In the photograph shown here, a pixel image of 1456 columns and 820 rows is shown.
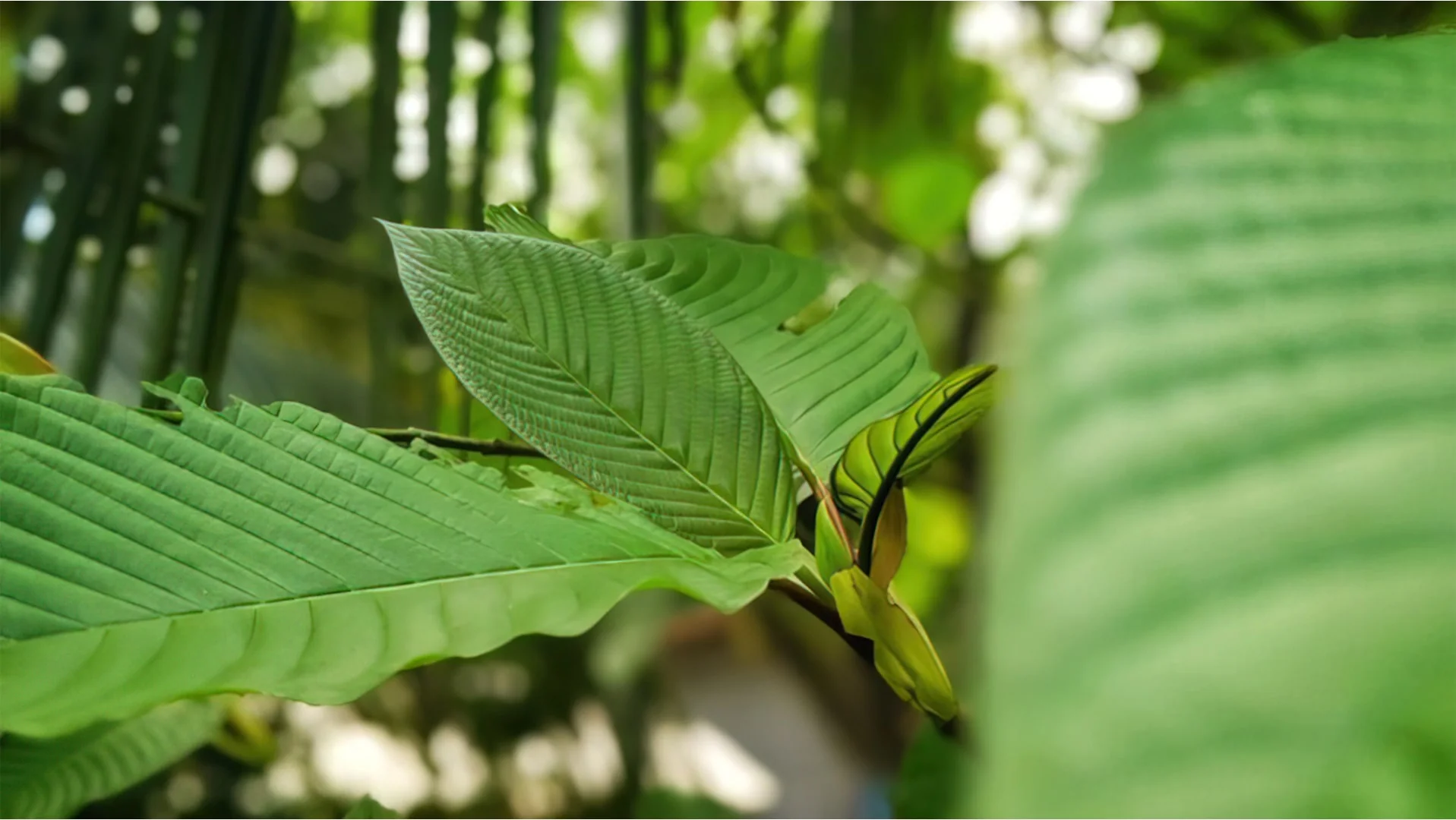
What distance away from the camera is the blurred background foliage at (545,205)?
0.41m

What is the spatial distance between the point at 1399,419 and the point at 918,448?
0.11 metres

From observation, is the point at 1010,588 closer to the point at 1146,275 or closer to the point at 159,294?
the point at 1146,275

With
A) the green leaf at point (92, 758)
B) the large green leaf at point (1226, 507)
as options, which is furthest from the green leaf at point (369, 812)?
the large green leaf at point (1226, 507)

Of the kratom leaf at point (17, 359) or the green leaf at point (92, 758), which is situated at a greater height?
the kratom leaf at point (17, 359)

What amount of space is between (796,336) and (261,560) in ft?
0.38

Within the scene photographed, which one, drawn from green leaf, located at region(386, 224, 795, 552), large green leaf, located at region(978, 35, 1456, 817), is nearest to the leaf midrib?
green leaf, located at region(386, 224, 795, 552)

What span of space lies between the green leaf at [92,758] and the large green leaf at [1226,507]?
0.25 m

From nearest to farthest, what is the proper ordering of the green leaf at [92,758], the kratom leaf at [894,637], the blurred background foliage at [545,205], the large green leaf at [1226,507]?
the large green leaf at [1226,507] < the kratom leaf at [894,637] < the green leaf at [92,758] < the blurred background foliage at [545,205]

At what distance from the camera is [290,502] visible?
16 cm

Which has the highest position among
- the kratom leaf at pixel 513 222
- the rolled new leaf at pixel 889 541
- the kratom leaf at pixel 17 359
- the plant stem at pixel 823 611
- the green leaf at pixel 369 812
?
the kratom leaf at pixel 513 222

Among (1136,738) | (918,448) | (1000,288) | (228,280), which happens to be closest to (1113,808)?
(1136,738)

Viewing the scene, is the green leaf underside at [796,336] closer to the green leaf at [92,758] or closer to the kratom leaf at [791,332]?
the kratom leaf at [791,332]

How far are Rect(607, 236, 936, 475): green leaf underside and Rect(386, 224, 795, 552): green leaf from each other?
0.03m

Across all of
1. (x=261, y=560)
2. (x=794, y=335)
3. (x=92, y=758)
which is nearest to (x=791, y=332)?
(x=794, y=335)
